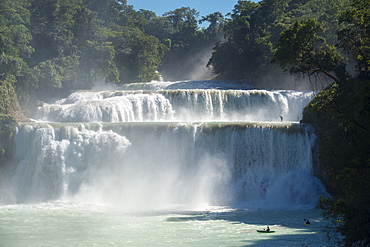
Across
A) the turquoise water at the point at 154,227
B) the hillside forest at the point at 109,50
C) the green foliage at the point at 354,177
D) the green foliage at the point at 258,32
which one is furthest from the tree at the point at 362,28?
the green foliage at the point at 258,32

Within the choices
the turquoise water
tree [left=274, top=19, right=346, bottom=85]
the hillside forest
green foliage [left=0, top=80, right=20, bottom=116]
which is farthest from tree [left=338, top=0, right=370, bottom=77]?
green foliage [left=0, top=80, right=20, bottom=116]

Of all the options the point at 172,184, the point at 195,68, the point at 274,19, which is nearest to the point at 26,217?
the point at 172,184

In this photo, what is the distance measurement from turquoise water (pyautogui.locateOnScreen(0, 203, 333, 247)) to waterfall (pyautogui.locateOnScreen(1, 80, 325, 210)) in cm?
158

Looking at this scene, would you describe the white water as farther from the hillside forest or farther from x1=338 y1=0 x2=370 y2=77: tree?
x1=338 y1=0 x2=370 y2=77: tree

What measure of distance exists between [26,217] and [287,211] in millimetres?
9503

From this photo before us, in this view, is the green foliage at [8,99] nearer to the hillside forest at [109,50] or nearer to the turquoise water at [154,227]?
the hillside forest at [109,50]

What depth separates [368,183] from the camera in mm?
11586

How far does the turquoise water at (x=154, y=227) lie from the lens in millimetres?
16578

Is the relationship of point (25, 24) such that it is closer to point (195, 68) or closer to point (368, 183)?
point (195, 68)

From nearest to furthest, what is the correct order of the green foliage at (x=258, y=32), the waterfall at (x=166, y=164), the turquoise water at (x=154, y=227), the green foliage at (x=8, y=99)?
the turquoise water at (x=154, y=227) < the waterfall at (x=166, y=164) < the green foliage at (x=8, y=99) < the green foliage at (x=258, y=32)

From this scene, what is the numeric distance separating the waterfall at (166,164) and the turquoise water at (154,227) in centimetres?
158

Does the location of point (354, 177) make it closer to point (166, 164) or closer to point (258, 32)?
point (166, 164)

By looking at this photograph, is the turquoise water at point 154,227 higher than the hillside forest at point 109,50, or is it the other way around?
the hillside forest at point 109,50

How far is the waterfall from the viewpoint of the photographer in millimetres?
24312
